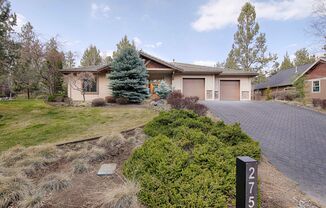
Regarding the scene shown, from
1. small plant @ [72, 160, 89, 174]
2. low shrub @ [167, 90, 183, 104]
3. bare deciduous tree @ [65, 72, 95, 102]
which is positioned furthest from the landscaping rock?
bare deciduous tree @ [65, 72, 95, 102]

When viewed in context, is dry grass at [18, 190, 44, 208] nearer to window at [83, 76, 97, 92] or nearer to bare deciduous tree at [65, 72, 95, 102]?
bare deciduous tree at [65, 72, 95, 102]

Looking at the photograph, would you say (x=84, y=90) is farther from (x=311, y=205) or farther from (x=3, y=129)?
(x=311, y=205)

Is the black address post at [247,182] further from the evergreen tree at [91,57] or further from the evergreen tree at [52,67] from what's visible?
the evergreen tree at [91,57]

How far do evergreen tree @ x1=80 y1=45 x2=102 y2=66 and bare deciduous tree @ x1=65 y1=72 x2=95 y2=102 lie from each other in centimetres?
2431

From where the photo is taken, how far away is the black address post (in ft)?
5.27

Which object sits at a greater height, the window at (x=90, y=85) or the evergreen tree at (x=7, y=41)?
the evergreen tree at (x=7, y=41)

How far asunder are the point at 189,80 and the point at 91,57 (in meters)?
28.4

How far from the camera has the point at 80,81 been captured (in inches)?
658

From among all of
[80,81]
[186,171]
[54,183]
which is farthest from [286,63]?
[54,183]

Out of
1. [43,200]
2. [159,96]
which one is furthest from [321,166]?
[159,96]

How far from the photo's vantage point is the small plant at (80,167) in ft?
12.8

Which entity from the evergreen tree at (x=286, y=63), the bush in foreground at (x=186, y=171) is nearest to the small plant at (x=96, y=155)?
the bush in foreground at (x=186, y=171)

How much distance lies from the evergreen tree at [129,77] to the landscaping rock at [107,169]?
32.1 feet

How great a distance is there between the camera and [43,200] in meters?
2.92
